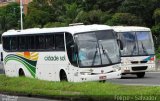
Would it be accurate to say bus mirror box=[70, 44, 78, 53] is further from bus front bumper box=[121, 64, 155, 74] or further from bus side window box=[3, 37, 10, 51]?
bus side window box=[3, 37, 10, 51]

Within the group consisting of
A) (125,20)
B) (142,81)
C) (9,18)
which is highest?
(142,81)

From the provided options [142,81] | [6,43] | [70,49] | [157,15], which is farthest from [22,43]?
[157,15]

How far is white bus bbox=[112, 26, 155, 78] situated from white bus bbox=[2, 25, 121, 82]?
4.40 m

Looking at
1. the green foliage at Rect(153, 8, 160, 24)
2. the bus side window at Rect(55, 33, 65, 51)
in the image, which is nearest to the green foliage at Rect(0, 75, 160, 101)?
the bus side window at Rect(55, 33, 65, 51)

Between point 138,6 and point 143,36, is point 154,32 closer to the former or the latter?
point 138,6

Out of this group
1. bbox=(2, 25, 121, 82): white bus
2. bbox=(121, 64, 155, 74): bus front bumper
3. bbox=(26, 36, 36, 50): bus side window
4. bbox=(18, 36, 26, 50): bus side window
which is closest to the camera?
bbox=(2, 25, 121, 82): white bus

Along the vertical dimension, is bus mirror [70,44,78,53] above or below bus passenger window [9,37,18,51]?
above

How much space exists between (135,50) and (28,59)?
6010 mm

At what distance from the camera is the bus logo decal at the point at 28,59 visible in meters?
28.7

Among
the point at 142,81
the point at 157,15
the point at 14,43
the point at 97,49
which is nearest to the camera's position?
the point at 97,49

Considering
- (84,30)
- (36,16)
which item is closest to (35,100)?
(84,30)

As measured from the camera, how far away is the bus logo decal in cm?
2869

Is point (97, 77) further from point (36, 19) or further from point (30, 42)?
point (36, 19)

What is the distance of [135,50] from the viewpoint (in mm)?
29359
